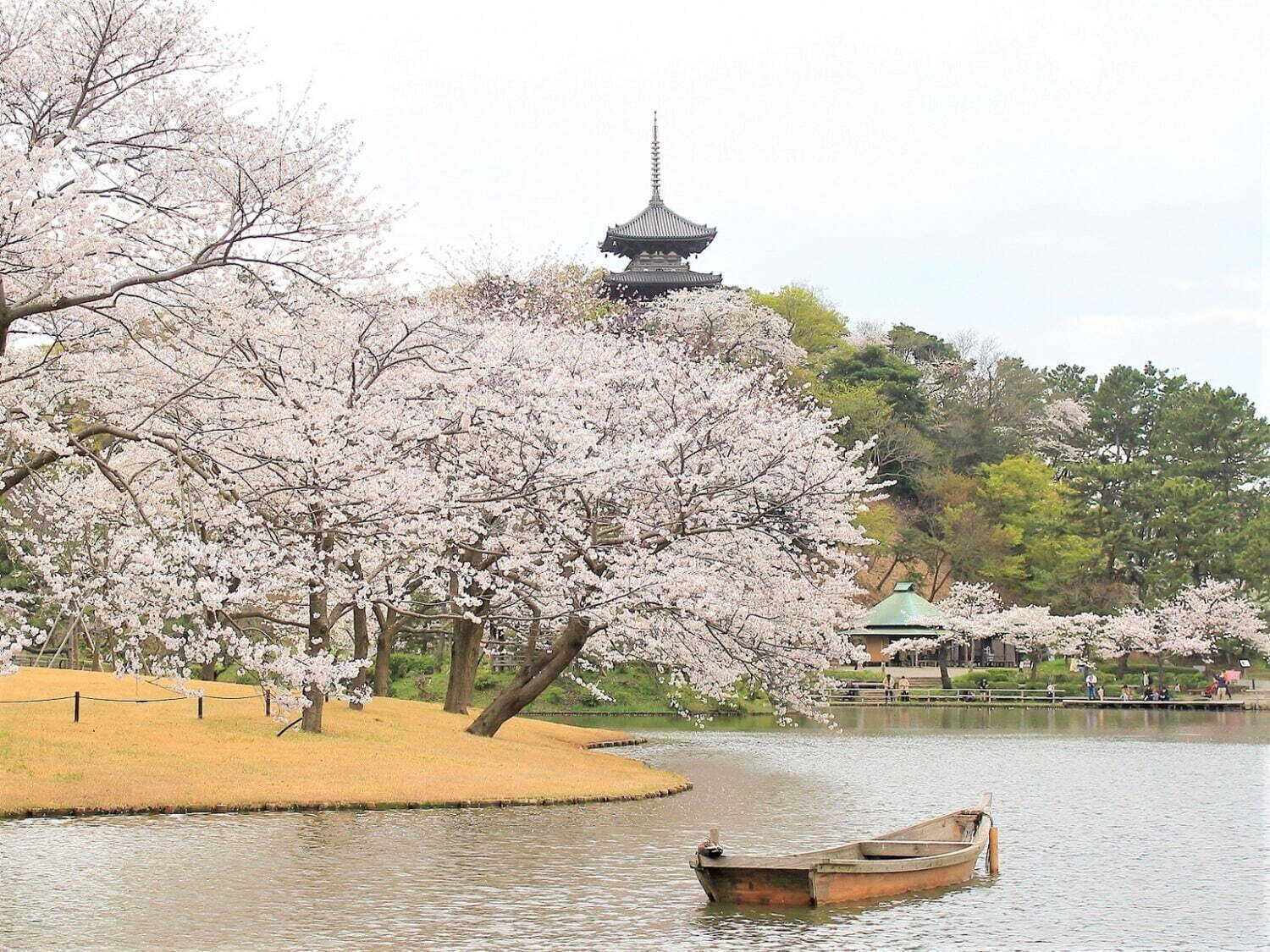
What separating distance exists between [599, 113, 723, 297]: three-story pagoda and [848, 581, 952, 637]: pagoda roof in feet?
66.2

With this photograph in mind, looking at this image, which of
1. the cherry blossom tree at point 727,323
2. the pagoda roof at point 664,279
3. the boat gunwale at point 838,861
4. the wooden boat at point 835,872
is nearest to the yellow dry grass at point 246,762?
the wooden boat at point 835,872

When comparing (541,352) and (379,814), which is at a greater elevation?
(541,352)

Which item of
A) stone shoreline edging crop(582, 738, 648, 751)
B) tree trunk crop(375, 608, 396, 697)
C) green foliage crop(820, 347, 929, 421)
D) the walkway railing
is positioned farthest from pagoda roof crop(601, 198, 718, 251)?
tree trunk crop(375, 608, 396, 697)

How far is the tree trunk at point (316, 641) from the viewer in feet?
77.0

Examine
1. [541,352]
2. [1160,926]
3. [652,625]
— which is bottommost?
[1160,926]

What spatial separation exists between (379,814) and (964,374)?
67912mm

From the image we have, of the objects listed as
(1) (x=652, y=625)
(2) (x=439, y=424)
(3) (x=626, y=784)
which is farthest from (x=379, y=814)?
(1) (x=652, y=625)

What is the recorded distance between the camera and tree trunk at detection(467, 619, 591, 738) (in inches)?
1050

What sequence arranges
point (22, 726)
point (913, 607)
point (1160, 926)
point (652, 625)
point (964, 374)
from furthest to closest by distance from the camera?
point (964, 374) → point (913, 607) → point (652, 625) → point (22, 726) → point (1160, 926)

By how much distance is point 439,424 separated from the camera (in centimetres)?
2380

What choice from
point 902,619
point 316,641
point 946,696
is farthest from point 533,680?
point 902,619

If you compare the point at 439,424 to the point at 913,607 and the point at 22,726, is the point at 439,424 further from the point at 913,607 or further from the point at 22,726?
the point at 913,607

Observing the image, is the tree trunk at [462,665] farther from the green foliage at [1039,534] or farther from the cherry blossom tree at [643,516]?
the green foliage at [1039,534]

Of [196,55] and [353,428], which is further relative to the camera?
[353,428]
